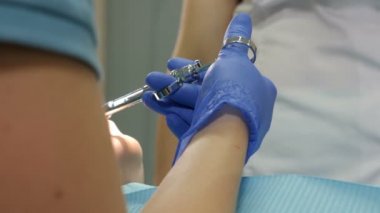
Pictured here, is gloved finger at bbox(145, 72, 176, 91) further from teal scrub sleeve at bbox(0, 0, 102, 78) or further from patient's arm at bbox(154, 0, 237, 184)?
teal scrub sleeve at bbox(0, 0, 102, 78)

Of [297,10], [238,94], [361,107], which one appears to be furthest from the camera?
[297,10]

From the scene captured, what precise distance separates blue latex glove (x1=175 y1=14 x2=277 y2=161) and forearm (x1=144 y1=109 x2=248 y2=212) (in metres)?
0.01

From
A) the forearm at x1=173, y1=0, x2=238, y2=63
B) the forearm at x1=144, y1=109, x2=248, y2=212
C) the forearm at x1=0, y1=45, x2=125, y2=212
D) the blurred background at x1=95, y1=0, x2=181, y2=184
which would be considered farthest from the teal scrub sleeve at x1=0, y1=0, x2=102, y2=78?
the blurred background at x1=95, y1=0, x2=181, y2=184

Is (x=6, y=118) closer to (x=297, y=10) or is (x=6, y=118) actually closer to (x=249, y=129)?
(x=249, y=129)

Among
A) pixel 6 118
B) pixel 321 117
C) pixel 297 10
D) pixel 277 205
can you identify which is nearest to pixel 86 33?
pixel 6 118

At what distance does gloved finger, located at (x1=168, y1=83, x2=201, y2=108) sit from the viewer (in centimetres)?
87

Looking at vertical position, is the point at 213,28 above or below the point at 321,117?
above

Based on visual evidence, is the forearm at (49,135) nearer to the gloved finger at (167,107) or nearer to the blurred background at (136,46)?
→ the gloved finger at (167,107)

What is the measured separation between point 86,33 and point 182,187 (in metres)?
0.31

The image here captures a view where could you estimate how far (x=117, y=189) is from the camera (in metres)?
0.37

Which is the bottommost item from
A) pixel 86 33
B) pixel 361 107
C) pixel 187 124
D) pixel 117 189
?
pixel 361 107

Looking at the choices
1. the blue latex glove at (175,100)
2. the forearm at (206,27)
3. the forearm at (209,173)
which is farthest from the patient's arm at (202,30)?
the forearm at (209,173)

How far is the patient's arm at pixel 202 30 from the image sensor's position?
4.07ft

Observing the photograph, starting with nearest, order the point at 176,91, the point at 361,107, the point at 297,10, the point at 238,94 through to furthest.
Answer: the point at 238,94 < the point at 176,91 < the point at 361,107 < the point at 297,10
